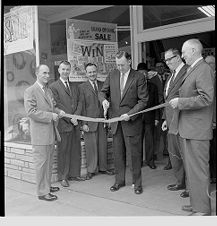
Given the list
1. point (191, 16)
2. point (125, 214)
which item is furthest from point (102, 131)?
point (191, 16)

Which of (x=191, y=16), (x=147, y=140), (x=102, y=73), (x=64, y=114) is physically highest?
(x=191, y=16)

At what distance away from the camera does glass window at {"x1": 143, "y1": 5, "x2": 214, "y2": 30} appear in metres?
5.50

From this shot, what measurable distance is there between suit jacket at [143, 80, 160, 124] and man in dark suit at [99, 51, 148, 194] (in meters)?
1.33

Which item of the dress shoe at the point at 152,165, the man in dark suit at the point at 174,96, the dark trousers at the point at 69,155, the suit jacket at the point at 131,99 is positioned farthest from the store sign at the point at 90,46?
the man in dark suit at the point at 174,96

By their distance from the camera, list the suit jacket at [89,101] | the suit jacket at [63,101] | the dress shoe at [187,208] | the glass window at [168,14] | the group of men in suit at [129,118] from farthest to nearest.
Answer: the glass window at [168,14], the suit jacket at [89,101], the suit jacket at [63,101], the dress shoe at [187,208], the group of men in suit at [129,118]

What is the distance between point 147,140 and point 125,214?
230cm

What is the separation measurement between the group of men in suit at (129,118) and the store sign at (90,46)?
2.29 feet

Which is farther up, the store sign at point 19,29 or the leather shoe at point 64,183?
the store sign at point 19,29

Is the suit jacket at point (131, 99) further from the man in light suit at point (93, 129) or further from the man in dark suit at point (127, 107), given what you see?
the man in light suit at point (93, 129)

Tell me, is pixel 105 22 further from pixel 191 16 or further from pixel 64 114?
pixel 64 114

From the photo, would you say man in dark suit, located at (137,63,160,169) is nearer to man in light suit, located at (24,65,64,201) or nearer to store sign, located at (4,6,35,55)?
store sign, located at (4,6,35,55)

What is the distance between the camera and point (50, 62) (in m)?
6.78

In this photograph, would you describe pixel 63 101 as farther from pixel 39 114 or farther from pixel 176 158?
pixel 176 158

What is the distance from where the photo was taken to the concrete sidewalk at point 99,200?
390 cm
